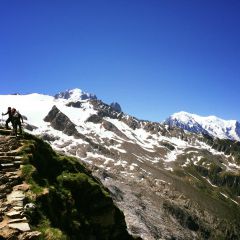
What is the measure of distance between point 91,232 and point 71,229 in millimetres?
4635

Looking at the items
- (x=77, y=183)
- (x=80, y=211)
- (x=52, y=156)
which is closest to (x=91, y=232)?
(x=80, y=211)

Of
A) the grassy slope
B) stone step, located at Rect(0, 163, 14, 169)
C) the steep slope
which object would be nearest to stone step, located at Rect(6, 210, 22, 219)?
the steep slope

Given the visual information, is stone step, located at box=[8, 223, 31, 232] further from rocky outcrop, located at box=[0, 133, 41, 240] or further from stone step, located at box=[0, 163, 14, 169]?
stone step, located at box=[0, 163, 14, 169]

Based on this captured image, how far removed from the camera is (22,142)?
32719 millimetres

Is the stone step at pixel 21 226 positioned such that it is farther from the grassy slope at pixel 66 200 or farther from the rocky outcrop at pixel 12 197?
the grassy slope at pixel 66 200

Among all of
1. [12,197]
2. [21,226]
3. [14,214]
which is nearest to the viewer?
[21,226]

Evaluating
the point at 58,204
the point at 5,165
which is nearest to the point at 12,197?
the point at 5,165

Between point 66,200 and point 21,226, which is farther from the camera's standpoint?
point 66,200

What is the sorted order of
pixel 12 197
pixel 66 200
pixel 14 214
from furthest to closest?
pixel 66 200
pixel 12 197
pixel 14 214

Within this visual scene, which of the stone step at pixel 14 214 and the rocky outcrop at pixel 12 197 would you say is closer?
the rocky outcrop at pixel 12 197

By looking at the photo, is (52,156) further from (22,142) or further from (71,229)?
(71,229)

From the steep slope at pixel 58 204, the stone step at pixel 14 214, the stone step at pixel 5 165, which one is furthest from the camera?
the stone step at pixel 5 165

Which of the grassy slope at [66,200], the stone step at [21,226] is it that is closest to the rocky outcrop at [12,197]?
the stone step at [21,226]

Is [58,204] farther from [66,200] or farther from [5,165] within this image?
[5,165]
